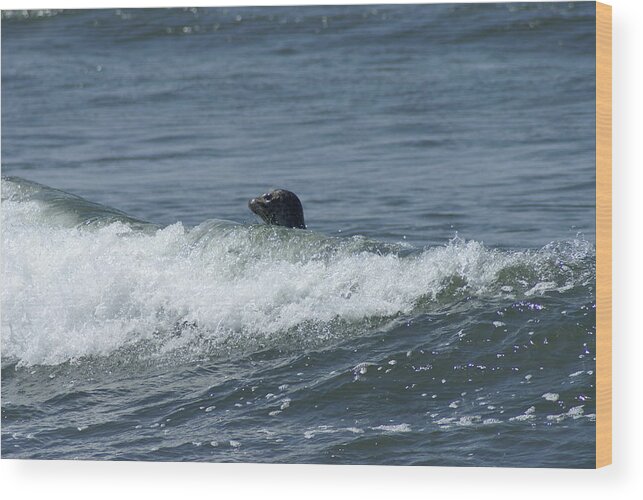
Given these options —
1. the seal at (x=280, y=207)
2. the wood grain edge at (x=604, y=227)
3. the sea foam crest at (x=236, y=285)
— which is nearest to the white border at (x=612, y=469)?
the wood grain edge at (x=604, y=227)

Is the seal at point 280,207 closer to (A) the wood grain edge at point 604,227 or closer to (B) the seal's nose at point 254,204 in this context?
(B) the seal's nose at point 254,204

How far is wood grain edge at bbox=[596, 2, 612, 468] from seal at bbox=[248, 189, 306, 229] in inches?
92.1

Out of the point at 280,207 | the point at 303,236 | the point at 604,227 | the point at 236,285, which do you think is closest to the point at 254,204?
the point at 280,207

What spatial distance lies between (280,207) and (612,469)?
2.81 meters

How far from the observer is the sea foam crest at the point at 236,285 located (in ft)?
23.9

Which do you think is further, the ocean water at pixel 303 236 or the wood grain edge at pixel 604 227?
the ocean water at pixel 303 236

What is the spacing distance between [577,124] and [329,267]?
161cm

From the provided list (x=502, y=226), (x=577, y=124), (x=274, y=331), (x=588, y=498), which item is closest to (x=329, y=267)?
(x=274, y=331)

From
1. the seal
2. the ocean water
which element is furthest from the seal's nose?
the ocean water

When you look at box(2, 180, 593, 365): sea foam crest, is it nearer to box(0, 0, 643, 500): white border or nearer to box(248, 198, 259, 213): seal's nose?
box(248, 198, 259, 213): seal's nose

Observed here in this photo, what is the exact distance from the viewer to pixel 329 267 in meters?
7.57

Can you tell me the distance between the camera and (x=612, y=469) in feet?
20.3

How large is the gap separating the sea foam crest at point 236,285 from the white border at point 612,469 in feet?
2.73

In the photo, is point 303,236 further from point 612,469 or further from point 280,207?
point 612,469
